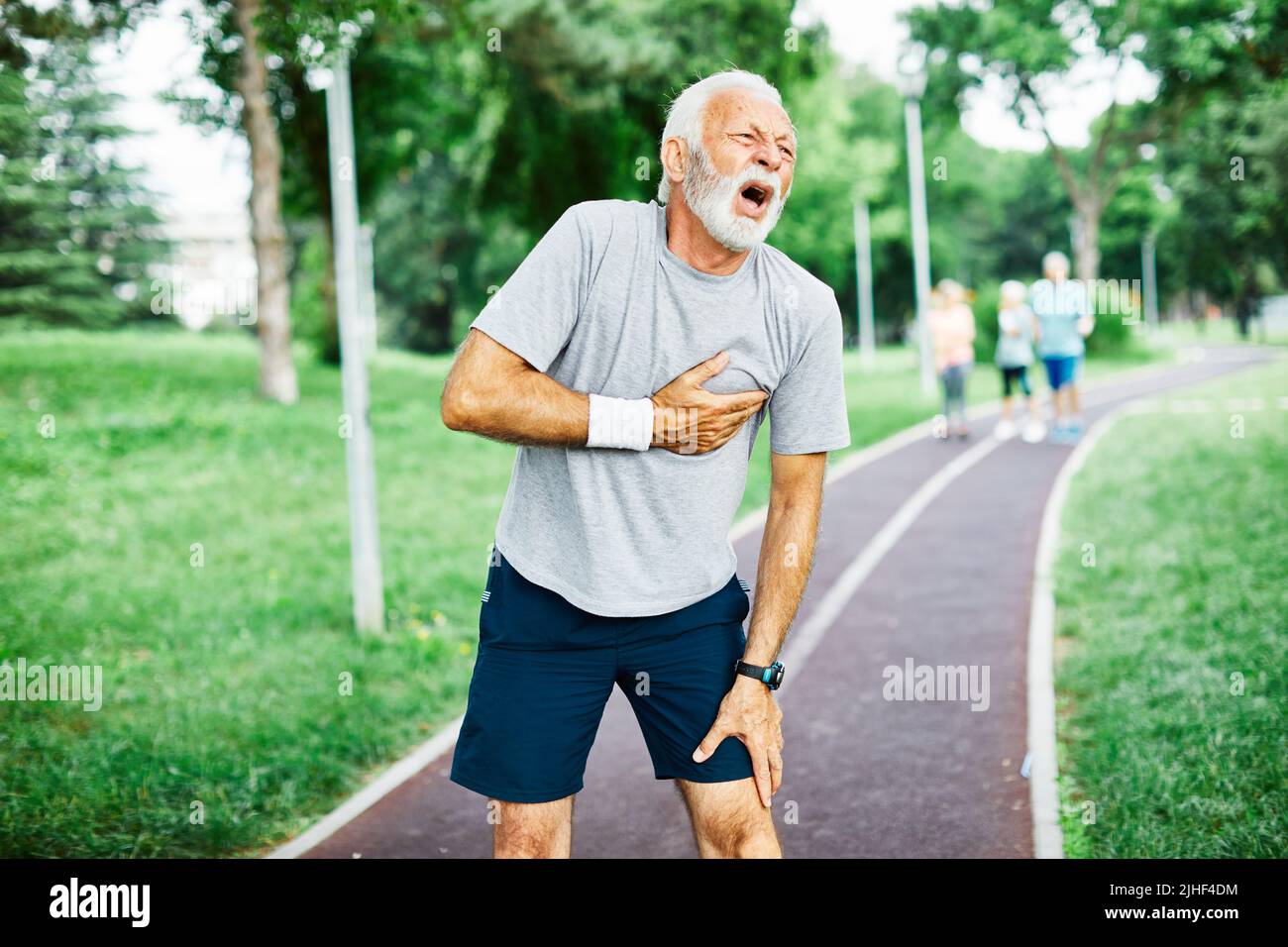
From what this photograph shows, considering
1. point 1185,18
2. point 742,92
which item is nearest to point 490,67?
point 1185,18

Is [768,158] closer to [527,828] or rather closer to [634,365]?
[634,365]

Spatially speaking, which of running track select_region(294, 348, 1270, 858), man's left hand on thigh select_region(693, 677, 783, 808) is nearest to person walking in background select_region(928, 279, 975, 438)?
running track select_region(294, 348, 1270, 858)

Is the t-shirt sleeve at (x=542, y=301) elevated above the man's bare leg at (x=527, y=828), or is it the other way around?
the t-shirt sleeve at (x=542, y=301)

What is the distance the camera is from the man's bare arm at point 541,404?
92.7 inches

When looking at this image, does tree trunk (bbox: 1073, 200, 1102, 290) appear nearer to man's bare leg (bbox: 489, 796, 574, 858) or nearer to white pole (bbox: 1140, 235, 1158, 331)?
white pole (bbox: 1140, 235, 1158, 331)

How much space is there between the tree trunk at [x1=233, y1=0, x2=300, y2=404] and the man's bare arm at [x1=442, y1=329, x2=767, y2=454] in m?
14.7

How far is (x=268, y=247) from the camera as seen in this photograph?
16375 mm

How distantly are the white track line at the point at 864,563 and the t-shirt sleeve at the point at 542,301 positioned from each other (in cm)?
420

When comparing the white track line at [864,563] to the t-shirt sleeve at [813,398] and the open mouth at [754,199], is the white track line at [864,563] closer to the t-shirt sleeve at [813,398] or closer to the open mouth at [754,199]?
the t-shirt sleeve at [813,398]

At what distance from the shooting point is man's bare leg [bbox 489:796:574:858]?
2.56m

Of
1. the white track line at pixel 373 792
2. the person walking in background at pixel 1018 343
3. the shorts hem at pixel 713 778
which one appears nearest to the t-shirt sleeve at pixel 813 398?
the shorts hem at pixel 713 778

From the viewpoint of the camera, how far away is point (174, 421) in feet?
43.5

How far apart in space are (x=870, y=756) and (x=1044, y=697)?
1048 mm
